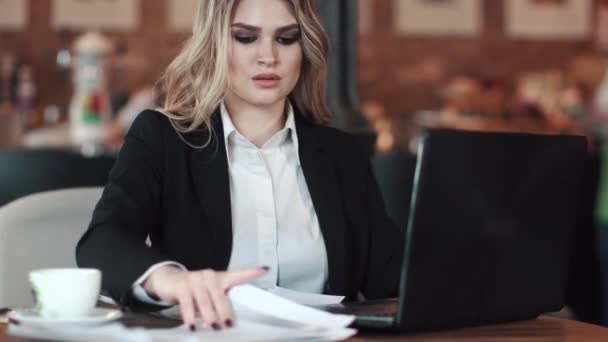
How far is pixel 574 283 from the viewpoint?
4410 millimetres

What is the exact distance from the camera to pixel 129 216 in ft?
4.42

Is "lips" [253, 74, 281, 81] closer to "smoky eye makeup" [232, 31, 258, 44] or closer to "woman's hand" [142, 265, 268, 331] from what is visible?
"smoky eye makeup" [232, 31, 258, 44]

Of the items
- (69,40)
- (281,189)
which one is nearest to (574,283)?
(281,189)

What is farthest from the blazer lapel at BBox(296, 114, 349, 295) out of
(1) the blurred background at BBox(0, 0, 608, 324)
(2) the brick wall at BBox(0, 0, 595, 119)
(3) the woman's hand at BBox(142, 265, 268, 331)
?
(2) the brick wall at BBox(0, 0, 595, 119)

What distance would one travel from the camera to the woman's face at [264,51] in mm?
1494

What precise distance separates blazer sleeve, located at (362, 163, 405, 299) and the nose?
30 cm

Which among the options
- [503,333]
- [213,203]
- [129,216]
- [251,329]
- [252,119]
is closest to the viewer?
[251,329]

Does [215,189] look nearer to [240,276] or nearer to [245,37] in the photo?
[245,37]

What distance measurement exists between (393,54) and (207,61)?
20.4 ft

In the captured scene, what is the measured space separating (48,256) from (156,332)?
61cm

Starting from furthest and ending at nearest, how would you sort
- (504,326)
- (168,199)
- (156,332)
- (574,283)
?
(574,283) < (168,199) < (504,326) < (156,332)

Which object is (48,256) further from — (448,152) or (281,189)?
(448,152)

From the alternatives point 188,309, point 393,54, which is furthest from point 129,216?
point 393,54

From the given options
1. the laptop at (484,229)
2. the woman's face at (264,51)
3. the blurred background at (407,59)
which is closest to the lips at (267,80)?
the woman's face at (264,51)
